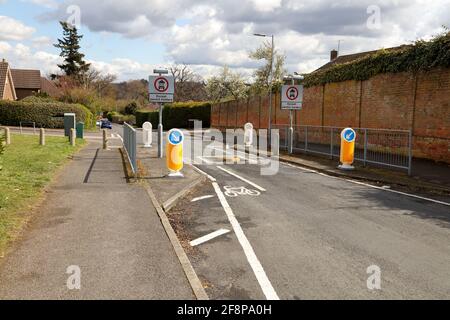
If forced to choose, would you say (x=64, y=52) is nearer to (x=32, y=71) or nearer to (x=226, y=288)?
(x=32, y=71)

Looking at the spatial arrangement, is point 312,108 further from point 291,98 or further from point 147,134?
point 147,134

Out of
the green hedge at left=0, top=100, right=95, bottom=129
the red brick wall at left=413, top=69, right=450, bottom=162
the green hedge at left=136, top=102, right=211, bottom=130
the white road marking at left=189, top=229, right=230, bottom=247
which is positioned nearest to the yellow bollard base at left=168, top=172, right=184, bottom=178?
the white road marking at left=189, top=229, right=230, bottom=247

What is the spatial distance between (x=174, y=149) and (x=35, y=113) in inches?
1281

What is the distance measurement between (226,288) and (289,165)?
12014 mm

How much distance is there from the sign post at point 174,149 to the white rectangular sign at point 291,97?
29.7ft

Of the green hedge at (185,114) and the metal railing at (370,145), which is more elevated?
the green hedge at (185,114)

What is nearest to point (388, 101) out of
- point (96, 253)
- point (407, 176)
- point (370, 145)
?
point (370, 145)

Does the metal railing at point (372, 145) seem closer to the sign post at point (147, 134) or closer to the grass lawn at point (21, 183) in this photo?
the sign post at point (147, 134)

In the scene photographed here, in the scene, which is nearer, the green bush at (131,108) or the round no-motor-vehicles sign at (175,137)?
the round no-motor-vehicles sign at (175,137)

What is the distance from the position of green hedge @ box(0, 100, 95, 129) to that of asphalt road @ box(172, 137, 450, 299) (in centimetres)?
3332

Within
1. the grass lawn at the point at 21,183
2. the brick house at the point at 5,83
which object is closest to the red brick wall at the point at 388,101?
the grass lawn at the point at 21,183

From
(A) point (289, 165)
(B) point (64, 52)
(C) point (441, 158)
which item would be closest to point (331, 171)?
(A) point (289, 165)

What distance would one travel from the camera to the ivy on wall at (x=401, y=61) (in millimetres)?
15700

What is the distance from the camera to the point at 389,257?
5750mm
